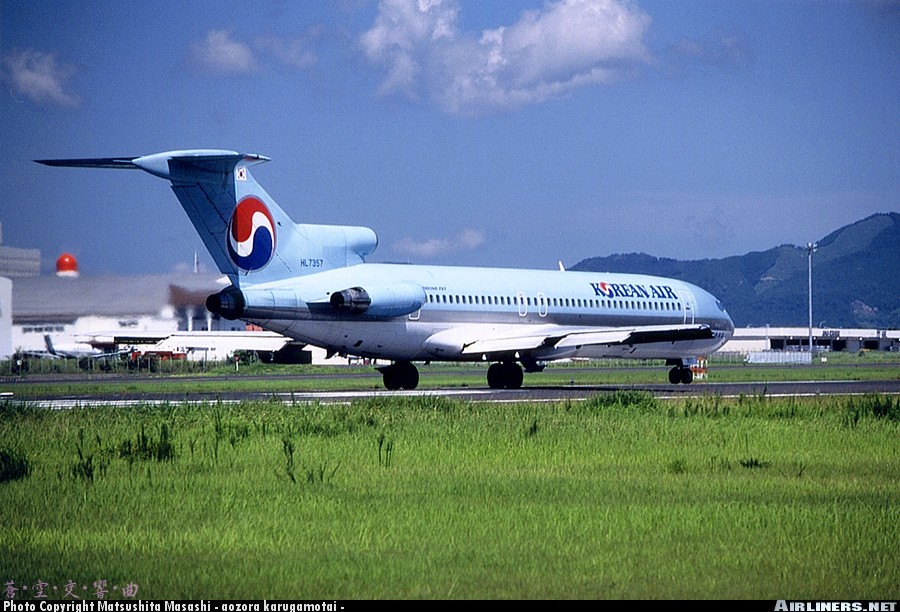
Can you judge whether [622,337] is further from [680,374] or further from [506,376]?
[680,374]

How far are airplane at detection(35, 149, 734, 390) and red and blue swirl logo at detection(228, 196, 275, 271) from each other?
3 centimetres

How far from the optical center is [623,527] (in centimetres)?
1359

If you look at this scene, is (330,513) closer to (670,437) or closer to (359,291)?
(670,437)

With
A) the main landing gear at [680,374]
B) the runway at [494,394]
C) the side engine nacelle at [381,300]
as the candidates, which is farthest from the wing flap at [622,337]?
the main landing gear at [680,374]

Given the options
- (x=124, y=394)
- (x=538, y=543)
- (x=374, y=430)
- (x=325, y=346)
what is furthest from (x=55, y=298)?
(x=538, y=543)

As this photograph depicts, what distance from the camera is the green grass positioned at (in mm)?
11148

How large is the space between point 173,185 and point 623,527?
2646cm

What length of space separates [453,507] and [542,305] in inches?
1331

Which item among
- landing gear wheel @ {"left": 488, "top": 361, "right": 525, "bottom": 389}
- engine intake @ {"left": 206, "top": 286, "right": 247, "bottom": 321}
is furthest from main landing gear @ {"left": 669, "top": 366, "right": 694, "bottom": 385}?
engine intake @ {"left": 206, "top": 286, "right": 247, "bottom": 321}

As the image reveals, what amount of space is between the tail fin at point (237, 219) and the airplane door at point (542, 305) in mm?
9122

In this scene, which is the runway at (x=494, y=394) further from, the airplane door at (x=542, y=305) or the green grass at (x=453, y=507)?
the green grass at (x=453, y=507)

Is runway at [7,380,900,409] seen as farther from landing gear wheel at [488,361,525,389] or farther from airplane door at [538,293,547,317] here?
airplane door at [538,293,547,317]

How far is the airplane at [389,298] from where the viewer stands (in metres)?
38.5

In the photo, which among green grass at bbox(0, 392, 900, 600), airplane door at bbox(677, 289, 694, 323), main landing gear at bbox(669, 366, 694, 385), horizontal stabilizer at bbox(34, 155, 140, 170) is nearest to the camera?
green grass at bbox(0, 392, 900, 600)
